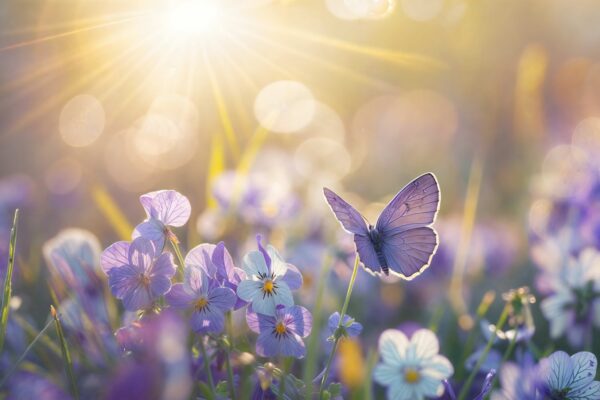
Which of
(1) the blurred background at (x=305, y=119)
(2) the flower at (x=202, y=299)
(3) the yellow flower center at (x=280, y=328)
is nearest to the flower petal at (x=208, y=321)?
(2) the flower at (x=202, y=299)

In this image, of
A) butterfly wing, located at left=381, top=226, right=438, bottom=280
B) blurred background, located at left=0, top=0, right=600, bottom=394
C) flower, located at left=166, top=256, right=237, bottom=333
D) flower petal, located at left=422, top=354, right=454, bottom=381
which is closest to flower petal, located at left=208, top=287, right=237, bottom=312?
flower, located at left=166, top=256, right=237, bottom=333

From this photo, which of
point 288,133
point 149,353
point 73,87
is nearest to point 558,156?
point 288,133

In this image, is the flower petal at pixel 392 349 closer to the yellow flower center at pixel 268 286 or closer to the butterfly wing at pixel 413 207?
the butterfly wing at pixel 413 207

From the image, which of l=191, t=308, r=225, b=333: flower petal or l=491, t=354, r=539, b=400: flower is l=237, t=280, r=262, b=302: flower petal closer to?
l=191, t=308, r=225, b=333: flower petal

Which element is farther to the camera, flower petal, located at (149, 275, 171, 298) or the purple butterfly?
the purple butterfly

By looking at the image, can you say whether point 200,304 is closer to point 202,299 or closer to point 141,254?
point 202,299
